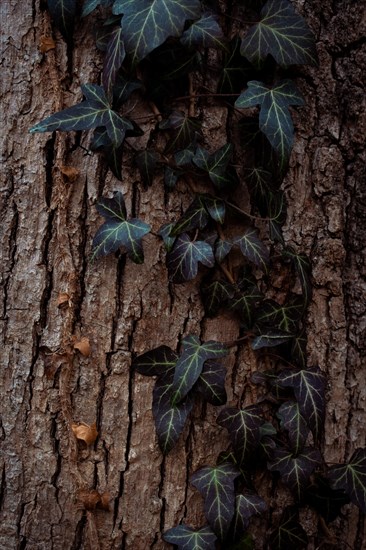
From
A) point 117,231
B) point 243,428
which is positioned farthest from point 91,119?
point 243,428

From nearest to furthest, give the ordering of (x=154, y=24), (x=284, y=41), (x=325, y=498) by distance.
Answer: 1. (x=154, y=24)
2. (x=284, y=41)
3. (x=325, y=498)

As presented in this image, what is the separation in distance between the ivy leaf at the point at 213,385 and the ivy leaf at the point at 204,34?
2.18 feet

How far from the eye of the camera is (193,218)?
1137 mm

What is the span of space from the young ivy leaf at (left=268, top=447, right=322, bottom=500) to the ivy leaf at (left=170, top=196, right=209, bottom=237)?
20.5 inches

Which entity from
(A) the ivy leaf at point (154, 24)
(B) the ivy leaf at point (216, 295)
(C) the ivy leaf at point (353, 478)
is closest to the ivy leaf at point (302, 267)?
(B) the ivy leaf at point (216, 295)

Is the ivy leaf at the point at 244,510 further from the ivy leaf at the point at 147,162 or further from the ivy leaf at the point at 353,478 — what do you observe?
the ivy leaf at the point at 147,162

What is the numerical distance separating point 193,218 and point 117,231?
17 centimetres

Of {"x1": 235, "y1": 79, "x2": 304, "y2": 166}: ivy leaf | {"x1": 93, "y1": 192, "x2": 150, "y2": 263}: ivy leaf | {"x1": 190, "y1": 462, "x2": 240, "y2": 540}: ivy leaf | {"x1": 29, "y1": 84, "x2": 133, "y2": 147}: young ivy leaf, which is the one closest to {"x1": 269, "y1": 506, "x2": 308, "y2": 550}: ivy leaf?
{"x1": 190, "y1": 462, "x2": 240, "y2": 540}: ivy leaf

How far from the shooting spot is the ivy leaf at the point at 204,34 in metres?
1.07

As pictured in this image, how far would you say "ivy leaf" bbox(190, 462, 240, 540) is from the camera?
3.58ft

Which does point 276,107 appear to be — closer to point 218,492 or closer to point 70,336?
point 70,336

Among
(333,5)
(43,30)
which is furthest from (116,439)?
(333,5)

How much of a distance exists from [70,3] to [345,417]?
1129 millimetres

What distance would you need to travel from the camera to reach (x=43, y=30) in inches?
45.3
